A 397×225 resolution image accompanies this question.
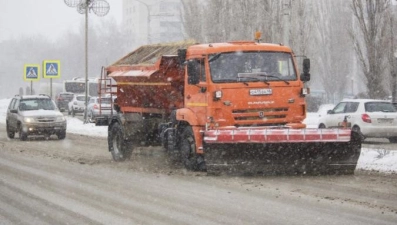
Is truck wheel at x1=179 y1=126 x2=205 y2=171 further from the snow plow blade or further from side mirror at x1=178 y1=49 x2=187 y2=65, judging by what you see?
side mirror at x1=178 y1=49 x2=187 y2=65

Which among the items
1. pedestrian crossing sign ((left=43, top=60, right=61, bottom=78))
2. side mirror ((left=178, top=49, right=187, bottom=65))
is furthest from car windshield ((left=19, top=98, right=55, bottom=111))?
side mirror ((left=178, top=49, right=187, bottom=65))

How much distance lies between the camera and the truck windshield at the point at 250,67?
14992 mm

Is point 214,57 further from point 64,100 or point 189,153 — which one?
point 64,100

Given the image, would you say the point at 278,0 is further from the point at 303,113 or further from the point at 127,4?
the point at 127,4

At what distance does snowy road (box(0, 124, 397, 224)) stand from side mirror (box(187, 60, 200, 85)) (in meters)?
1.79

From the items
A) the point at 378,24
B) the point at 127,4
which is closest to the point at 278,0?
the point at 378,24

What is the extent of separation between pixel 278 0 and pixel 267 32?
1.79m

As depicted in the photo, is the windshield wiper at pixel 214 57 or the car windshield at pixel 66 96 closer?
the windshield wiper at pixel 214 57

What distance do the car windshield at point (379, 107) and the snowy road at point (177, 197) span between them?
A: 1006cm

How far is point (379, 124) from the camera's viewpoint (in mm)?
24781

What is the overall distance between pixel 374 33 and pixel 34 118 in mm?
15153

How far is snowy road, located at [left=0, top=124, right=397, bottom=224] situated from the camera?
32.0ft

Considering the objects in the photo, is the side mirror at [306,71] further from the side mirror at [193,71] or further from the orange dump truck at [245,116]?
the side mirror at [193,71]

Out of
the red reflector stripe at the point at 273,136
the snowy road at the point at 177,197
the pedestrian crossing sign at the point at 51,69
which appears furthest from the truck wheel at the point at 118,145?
the pedestrian crossing sign at the point at 51,69
